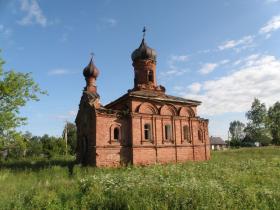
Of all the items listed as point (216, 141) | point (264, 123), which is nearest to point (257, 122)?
point (264, 123)

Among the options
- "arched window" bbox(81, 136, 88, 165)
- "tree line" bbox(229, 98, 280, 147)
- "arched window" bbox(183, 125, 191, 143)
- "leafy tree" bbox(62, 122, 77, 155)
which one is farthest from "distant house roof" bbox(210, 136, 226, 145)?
"arched window" bbox(81, 136, 88, 165)

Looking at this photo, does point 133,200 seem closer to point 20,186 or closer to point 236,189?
point 236,189

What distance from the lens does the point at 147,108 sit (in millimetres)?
22609

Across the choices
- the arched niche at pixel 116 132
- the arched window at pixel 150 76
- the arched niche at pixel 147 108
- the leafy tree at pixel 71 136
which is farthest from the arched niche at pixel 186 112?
the leafy tree at pixel 71 136

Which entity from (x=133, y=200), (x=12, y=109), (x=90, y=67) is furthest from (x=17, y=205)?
(x=90, y=67)

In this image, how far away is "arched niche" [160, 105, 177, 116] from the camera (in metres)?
23.5

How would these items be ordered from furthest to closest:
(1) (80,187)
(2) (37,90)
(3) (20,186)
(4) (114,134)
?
(4) (114,134) < (2) (37,90) < (3) (20,186) < (1) (80,187)

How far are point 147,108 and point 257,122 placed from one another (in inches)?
1767

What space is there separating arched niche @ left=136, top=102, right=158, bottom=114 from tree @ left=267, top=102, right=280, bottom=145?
148ft

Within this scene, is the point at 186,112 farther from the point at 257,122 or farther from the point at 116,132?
the point at 257,122

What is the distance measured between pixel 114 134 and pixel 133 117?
6.67 ft

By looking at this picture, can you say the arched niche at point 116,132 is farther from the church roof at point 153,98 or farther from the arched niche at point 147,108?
the church roof at point 153,98

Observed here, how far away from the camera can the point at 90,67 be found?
25594 millimetres

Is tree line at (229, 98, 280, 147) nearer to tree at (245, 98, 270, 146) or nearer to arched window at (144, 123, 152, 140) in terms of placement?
tree at (245, 98, 270, 146)
